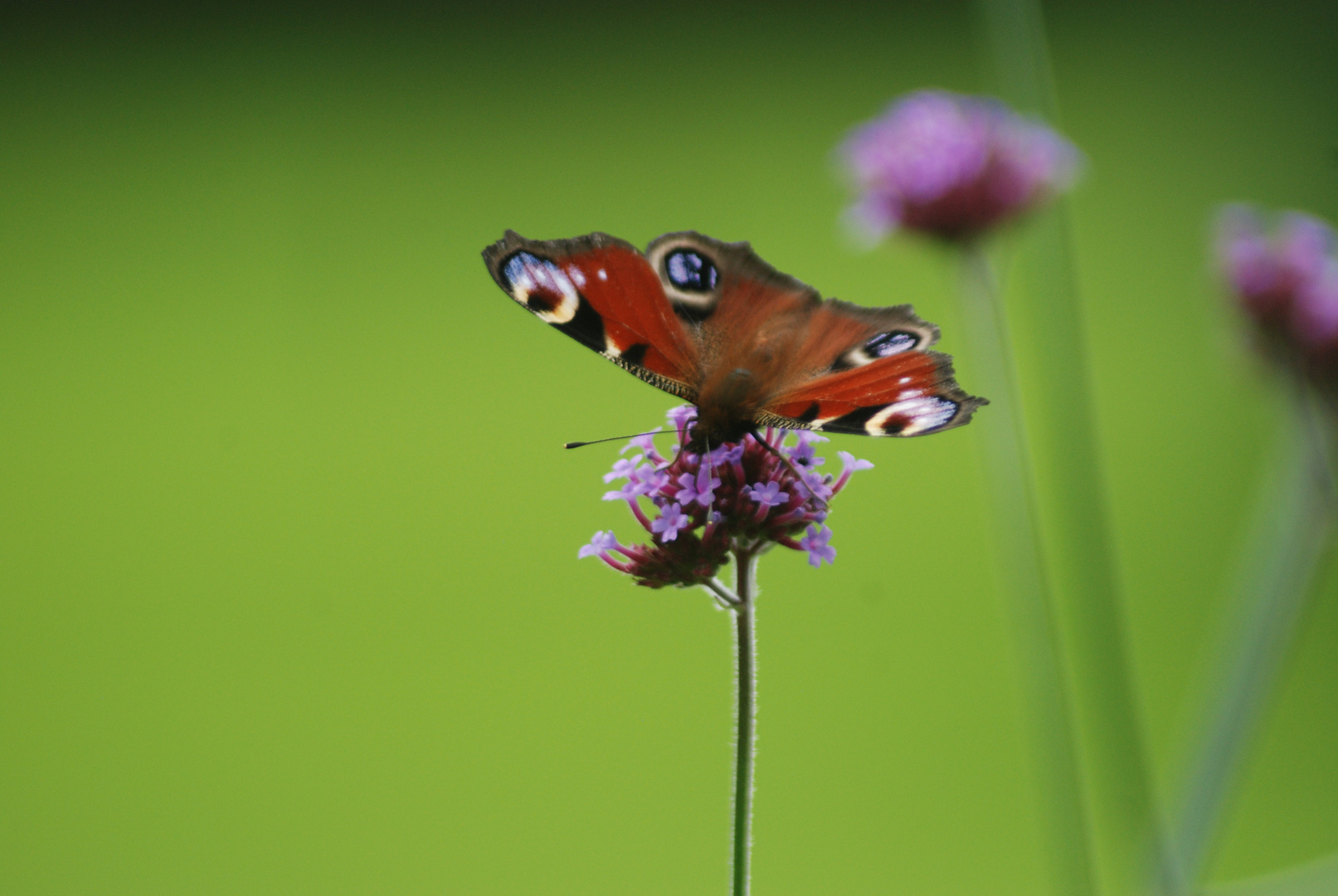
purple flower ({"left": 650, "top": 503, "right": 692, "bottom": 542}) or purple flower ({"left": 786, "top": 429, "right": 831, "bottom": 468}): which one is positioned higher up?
purple flower ({"left": 786, "top": 429, "right": 831, "bottom": 468})

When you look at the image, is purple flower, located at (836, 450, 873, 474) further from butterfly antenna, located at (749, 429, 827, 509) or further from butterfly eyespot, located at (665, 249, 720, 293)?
butterfly eyespot, located at (665, 249, 720, 293)

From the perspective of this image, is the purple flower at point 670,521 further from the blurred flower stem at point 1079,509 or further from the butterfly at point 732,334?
the blurred flower stem at point 1079,509

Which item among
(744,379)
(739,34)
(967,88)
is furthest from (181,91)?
(744,379)

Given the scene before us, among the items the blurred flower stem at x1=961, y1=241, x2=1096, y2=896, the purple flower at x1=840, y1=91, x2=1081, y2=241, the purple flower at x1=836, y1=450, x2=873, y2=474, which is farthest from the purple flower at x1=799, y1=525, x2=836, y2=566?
the purple flower at x1=840, y1=91, x2=1081, y2=241

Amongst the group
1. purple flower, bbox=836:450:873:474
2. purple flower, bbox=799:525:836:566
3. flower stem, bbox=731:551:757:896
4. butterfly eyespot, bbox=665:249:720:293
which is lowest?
flower stem, bbox=731:551:757:896

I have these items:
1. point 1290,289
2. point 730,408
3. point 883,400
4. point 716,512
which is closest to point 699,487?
point 716,512

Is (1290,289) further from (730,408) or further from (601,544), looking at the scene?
(601,544)
